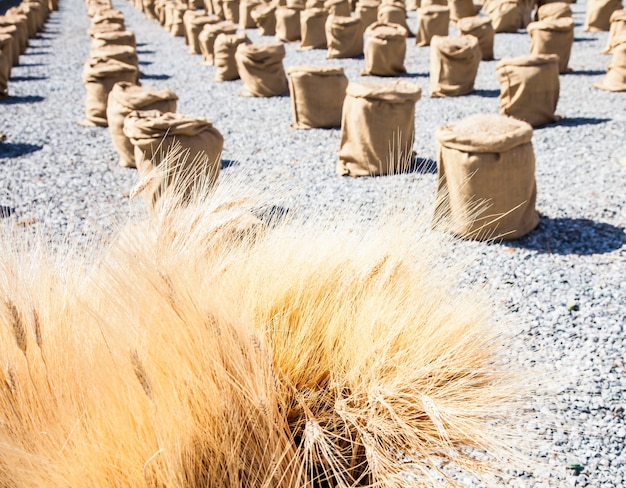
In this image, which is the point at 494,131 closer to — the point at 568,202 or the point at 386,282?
the point at 568,202

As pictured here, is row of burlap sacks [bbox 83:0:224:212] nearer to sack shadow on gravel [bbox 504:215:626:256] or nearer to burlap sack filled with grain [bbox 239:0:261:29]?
sack shadow on gravel [bbox 504:215:626:256]

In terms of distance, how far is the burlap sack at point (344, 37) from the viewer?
9961mm

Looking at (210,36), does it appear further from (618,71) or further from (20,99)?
(618,71)

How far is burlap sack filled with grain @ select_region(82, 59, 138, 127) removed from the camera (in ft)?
23.1

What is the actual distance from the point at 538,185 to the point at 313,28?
279 inches

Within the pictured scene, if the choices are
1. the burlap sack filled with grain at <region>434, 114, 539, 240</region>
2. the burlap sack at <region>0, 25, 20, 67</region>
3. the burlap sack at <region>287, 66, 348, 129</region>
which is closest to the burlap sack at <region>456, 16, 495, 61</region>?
the burlap sack at <region>287, 66, 348, 129</region>

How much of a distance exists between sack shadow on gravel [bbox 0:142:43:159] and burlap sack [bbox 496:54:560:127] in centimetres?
482

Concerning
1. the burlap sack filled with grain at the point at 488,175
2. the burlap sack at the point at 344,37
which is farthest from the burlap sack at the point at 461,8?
the burlap sack filled with grain at the point at 488,175

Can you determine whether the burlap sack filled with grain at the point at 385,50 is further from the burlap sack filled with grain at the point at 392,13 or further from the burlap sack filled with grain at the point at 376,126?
the burlap sack filled with grain at the point at 376,126

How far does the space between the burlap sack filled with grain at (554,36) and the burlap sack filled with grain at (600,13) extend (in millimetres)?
2929

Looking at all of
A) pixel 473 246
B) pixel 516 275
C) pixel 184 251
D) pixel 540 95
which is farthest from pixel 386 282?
pixel 540 95

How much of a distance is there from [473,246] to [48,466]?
3.19 metres

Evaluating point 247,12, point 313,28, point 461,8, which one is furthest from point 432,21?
point 247,12

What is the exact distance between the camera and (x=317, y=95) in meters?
6.63
